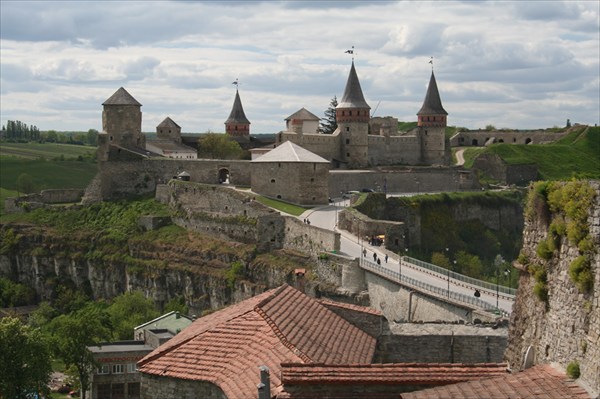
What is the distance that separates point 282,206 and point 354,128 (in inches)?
808

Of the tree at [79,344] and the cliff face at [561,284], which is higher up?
the cliff face at [561,284]

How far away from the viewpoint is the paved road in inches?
1499

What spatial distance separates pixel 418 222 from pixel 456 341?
4826 centimetres

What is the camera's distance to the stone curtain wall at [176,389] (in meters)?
16.3

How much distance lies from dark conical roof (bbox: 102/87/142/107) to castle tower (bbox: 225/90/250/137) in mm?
13409

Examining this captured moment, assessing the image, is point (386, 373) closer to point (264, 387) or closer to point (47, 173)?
point (264, 387)

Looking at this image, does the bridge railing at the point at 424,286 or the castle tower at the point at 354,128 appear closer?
the bridge railing at the point at 424,286

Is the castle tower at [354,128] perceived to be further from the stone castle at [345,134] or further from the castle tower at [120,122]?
the castle tower at [120,122]

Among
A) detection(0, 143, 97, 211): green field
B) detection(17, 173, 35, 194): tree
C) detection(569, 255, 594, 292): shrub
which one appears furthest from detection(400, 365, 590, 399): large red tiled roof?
detection(17, 173, 35, 194): tree

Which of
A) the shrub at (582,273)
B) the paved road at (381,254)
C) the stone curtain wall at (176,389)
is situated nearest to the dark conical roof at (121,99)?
the paved road at (381,254)

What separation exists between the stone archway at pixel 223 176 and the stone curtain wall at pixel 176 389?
57625 mm

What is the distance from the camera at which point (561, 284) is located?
435 inches

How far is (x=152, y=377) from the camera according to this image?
681 inches

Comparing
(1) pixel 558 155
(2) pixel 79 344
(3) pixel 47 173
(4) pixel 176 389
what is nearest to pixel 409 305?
(2) pixel 79 344
